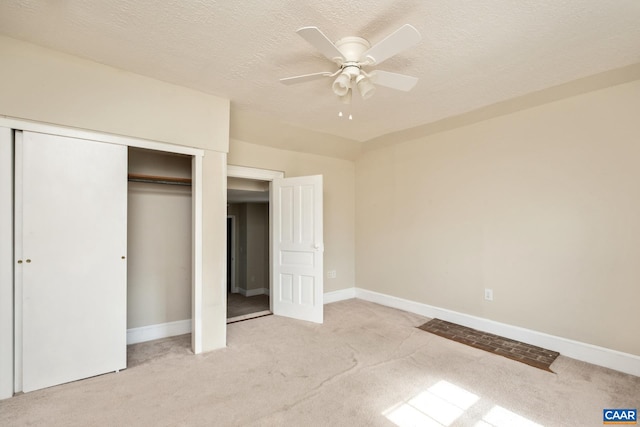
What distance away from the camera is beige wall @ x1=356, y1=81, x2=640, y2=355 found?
2.68 metres

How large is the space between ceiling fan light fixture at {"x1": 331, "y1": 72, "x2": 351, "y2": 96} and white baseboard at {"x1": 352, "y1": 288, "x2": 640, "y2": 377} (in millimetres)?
3144

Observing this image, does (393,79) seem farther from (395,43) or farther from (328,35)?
(328,35)

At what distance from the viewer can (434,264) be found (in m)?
4.11

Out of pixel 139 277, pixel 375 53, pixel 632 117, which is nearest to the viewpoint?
pixel 375 53

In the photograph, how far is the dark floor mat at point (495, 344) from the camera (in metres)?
2.81

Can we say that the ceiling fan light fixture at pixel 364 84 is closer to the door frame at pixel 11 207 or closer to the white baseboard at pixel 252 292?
the door frame at pixel 11 207

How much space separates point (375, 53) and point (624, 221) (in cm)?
273

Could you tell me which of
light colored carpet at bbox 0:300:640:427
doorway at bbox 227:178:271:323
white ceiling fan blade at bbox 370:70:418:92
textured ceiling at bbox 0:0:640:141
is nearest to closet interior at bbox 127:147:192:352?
light colored carpet at bbox 0:300:640:427

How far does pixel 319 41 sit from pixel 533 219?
2.94m

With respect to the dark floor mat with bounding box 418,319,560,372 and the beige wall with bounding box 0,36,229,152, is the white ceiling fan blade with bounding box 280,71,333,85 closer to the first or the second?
the beige wall with bounding box 0,36,229,152

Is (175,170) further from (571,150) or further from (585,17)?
(571,150)

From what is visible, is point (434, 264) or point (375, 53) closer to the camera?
point (375, 53)

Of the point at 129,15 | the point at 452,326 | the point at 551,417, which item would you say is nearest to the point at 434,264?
the point at 452,326

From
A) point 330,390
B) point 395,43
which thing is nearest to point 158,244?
point 330,390
